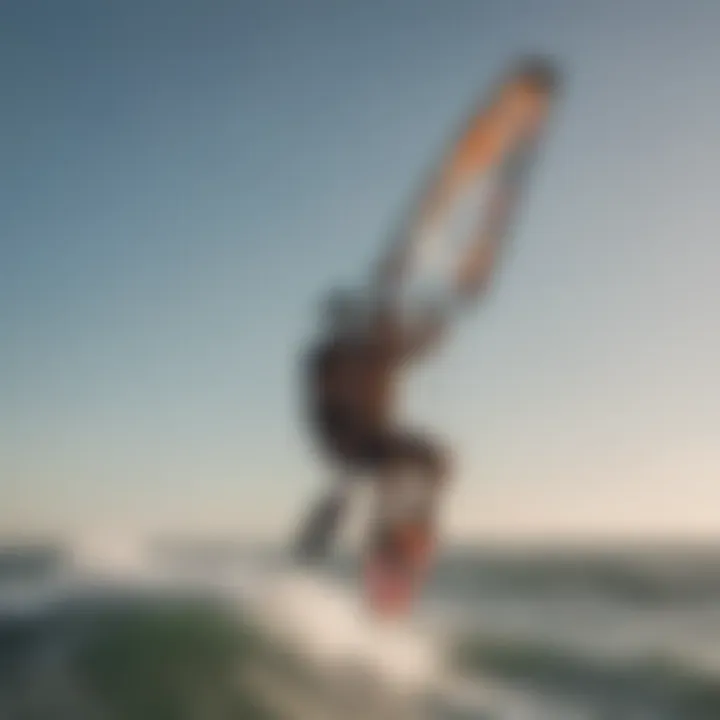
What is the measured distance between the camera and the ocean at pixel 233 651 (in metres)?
8.74

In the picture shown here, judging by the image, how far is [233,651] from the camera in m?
10.2

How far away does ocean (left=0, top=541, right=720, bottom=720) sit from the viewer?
8742mm

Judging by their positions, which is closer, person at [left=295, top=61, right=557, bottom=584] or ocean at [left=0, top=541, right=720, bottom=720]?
person at [left=295, top=61, right=557, bottom=584]

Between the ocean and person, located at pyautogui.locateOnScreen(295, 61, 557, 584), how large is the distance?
162cm

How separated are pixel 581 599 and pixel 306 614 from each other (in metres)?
8.56

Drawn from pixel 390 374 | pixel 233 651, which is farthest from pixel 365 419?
pixel 233 651

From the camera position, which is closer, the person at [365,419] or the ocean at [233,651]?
the person at [365,419]

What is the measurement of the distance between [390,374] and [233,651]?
462 cm

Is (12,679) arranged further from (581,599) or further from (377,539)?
(581,599)

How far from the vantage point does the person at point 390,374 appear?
6.34 meters

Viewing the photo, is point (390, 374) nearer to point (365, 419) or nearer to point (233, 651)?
point (365, 419)

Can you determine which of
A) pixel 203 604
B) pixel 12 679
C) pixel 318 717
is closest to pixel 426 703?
pixel 318 717

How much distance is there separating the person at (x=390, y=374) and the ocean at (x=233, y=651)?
5.31ft

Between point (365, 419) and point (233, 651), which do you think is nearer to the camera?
point (365, 419)
